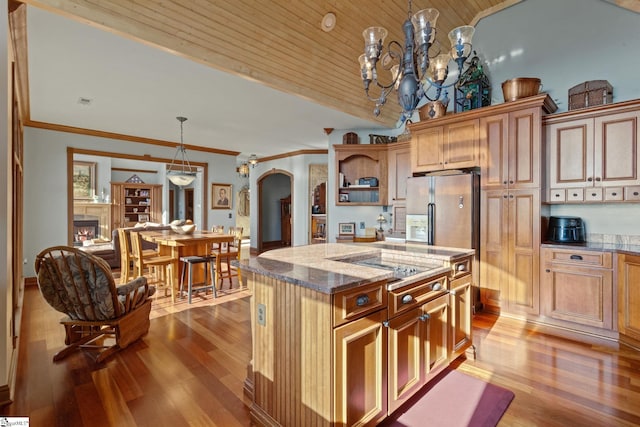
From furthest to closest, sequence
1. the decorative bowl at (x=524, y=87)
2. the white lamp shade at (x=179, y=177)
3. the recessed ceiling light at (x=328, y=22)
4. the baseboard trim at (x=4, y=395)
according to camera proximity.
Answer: the white lamp shade at (x=179, y=177) < the recessed ceiling light at (x=328, y=22) < the decorative bowl at (x=524, y=87) < the baseboard trim at (x=4, y=395)

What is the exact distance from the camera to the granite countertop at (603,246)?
111 inches

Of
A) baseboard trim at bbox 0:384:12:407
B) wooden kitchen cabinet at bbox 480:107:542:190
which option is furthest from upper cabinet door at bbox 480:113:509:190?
baseboard trim at bbox 0:384:12:407

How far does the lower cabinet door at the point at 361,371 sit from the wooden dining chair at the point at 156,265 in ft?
11.0

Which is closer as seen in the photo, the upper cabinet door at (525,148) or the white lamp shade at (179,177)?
the upper cabinet door at (525,148)

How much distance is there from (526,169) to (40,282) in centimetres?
470

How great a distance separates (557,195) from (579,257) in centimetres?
70

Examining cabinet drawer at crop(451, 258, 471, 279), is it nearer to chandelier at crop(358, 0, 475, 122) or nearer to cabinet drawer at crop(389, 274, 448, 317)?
cabinet drawer at crop(389, 274, 448, 317)

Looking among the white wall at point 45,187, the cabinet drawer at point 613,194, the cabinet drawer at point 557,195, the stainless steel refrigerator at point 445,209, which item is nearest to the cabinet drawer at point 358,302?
the stainless steel refrigerator at point 445,209

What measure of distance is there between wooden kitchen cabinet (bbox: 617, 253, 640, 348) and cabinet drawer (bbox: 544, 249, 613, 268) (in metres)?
0.10

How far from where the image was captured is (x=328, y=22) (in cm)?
358

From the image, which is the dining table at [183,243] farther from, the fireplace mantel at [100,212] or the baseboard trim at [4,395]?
the fireplace mantel at [100,212]

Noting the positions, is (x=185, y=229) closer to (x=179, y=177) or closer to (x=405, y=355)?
(x=179, y=177)

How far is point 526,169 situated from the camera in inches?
133

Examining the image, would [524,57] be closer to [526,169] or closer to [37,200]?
[526,169]
